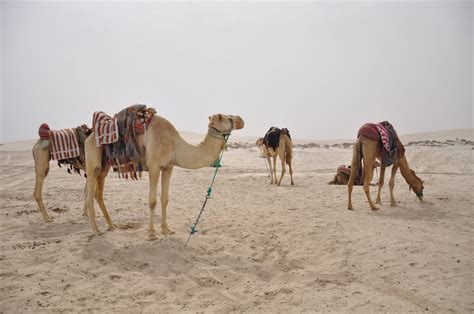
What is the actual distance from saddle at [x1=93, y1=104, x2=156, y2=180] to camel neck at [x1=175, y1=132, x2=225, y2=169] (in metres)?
0.79

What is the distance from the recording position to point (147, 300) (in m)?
3.94

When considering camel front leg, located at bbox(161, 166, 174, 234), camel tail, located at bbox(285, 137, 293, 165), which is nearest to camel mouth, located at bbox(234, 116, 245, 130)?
camel front leg, located at bbox(161, 166, 174, 234)

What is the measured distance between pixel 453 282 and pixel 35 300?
193 inches

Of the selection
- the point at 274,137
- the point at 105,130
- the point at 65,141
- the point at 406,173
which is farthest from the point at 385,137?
the point at 65,141

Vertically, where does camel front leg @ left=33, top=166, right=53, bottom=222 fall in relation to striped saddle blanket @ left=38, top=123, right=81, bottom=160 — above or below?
below

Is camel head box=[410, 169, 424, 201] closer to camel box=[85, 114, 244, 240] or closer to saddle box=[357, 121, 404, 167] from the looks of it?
saddle box=[357, 121, 404, 167]

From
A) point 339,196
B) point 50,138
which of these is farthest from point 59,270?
point 339,196

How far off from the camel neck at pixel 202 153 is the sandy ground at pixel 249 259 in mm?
1404

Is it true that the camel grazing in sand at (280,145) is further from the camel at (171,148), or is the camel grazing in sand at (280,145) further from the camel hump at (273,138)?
the camel at (171,148)

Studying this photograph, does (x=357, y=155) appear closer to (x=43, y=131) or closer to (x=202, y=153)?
(x=202, y=153)

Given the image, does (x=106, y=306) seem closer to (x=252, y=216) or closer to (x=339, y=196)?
(x=252, y=216)

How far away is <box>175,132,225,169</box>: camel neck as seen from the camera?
19.4ft

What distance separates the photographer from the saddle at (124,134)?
597 centimetres

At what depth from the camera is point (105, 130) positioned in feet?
19.9
